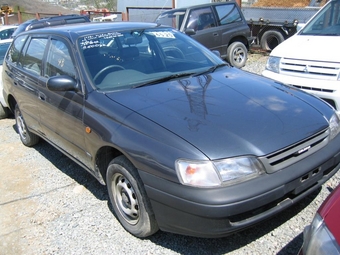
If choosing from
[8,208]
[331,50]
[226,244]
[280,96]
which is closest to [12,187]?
[8,208]

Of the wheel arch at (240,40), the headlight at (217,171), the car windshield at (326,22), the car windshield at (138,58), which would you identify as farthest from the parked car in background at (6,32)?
the headlight at (217,171)

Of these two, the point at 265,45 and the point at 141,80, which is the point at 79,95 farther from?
the point at 265,45

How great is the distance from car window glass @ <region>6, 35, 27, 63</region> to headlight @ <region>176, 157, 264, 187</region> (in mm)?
3561

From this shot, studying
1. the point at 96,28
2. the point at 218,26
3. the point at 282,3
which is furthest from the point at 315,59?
the point at 282,3

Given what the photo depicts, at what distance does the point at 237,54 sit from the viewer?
9.78 m

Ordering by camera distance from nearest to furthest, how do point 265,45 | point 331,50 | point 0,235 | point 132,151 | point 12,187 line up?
point 132,151 → point 0,235 → point 12,187 → point 331,50 → point 265,45

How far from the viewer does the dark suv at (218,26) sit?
9.17m

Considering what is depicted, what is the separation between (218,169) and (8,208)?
2523mm

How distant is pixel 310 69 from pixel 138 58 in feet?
8.41

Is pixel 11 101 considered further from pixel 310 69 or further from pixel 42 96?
pixel 310 69

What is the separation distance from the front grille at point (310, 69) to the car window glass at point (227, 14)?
4694mm

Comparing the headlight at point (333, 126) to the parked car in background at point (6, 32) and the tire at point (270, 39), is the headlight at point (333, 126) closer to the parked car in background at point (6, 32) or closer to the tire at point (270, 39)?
the tire at point (270, 39)

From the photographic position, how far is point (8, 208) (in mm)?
3811

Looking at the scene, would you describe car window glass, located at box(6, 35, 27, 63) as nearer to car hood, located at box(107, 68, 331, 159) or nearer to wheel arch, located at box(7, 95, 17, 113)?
wheel arch, located at box(7, 95, 17, 113)
